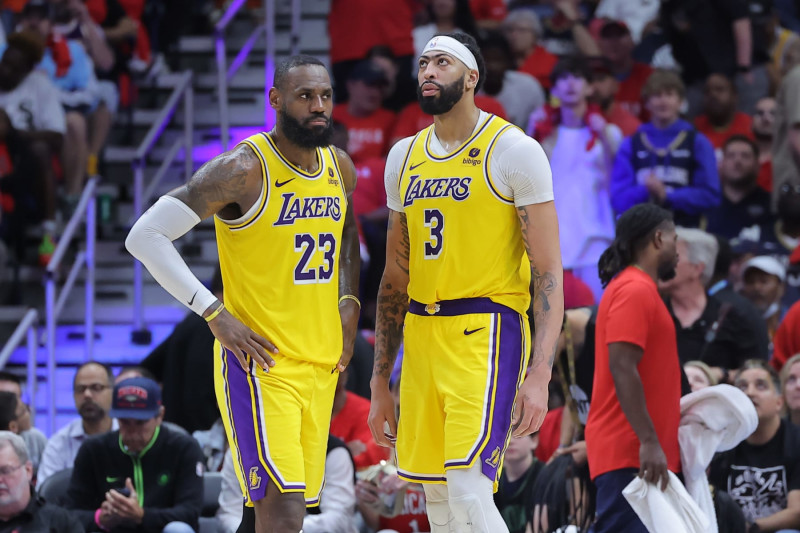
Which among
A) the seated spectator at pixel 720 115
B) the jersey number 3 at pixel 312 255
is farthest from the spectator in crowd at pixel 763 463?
the seated spectator at pixel 720 115

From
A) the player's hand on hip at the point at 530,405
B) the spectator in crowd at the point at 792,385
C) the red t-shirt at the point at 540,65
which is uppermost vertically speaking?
the red t-shirt at the point at 540,65

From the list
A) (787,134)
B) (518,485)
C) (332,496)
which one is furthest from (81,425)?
(787,134)

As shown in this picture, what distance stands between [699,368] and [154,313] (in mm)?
5447

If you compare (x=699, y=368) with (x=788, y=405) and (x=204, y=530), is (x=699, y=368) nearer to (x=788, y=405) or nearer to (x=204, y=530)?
(x=788, y=405)

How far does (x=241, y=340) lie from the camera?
584 cm

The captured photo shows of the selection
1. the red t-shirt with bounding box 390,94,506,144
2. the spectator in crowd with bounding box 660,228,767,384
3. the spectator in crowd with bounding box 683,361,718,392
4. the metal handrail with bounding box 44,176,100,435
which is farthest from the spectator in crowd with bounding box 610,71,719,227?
the metal handrail with bounding box 44,176,100,435

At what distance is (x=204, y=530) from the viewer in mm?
8594

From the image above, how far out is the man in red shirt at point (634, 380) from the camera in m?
6.87

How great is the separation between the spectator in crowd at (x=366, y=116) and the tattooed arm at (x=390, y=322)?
6.25 m

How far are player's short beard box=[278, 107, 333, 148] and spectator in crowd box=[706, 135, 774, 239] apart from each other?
646 centimetres

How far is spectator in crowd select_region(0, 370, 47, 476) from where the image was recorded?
30.3 ft

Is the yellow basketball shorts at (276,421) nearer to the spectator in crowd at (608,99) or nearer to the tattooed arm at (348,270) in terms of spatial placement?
the tattooed arm at (348,270)

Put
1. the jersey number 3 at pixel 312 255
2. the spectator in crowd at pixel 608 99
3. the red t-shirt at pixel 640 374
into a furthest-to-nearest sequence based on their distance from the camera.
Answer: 1. the spectator in crowd at pixel 608 99
2. the red t-shirt at pixel 640 374
3. the jersey number 3 at pixel 312 255

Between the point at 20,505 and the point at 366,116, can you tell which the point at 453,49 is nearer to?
the point at 20,505
